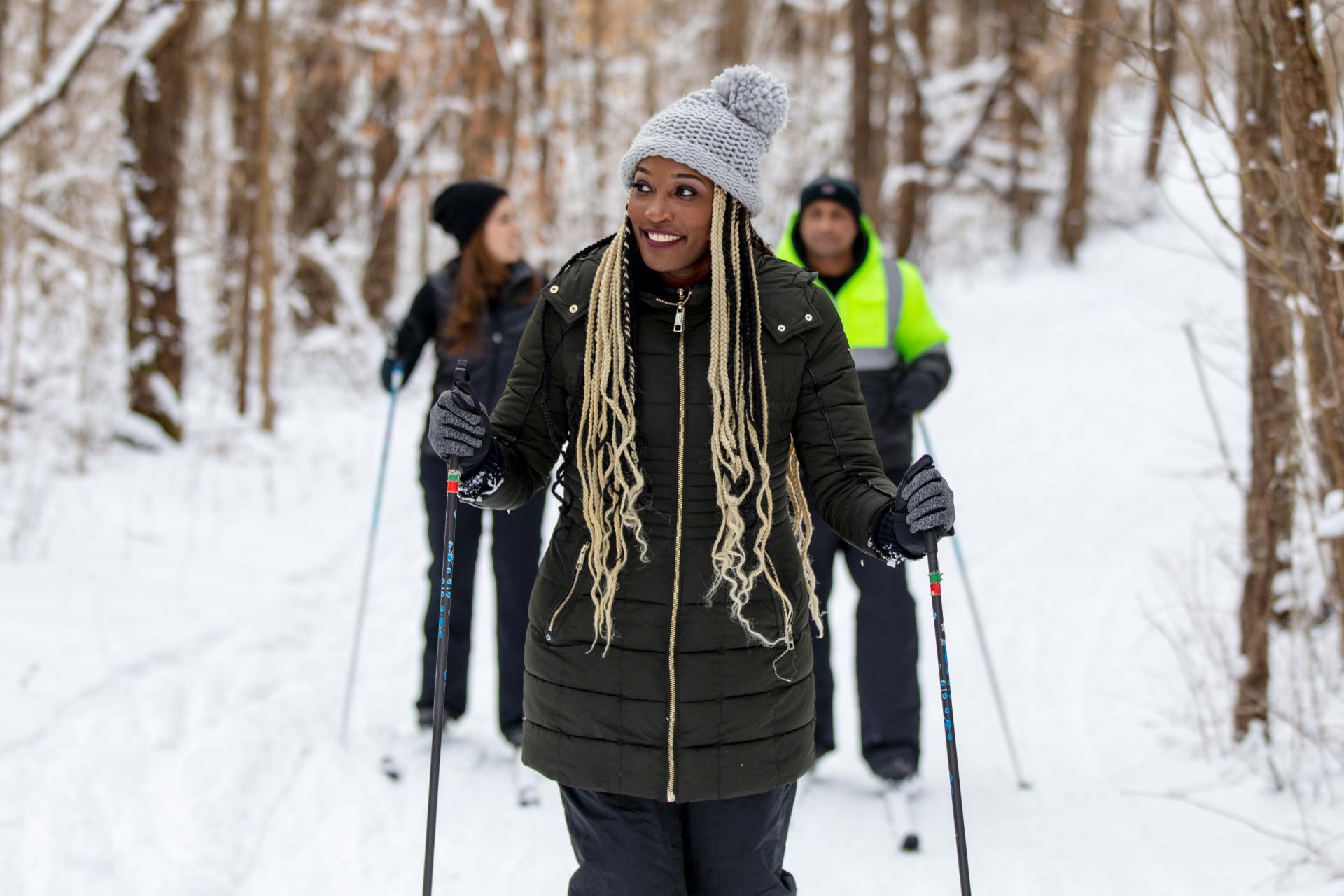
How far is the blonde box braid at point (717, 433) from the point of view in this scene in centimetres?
218

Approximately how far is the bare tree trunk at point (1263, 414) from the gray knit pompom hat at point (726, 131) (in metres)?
2.28

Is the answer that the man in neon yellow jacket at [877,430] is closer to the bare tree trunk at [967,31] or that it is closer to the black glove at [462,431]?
the black glove at [462,431]

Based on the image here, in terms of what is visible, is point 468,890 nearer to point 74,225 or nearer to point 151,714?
point 151,714

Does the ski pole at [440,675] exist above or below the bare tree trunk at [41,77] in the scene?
below

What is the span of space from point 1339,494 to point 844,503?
215cm

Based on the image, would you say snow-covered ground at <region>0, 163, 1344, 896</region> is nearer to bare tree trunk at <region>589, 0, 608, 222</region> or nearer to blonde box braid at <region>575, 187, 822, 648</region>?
blonde box braid at <region>575, 187, 822, 648</region>

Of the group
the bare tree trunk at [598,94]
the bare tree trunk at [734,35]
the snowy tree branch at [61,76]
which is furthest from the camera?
the bare tree trunk at [734,35]

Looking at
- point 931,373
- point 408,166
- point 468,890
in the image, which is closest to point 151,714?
point 468,890

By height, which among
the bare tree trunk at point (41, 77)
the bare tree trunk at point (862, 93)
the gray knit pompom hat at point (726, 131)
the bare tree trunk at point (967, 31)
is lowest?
the gray knit pompom hat at point (726, 131)

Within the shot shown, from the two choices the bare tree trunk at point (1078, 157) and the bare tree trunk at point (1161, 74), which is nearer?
the bare tree trunk at point (1161, 74)

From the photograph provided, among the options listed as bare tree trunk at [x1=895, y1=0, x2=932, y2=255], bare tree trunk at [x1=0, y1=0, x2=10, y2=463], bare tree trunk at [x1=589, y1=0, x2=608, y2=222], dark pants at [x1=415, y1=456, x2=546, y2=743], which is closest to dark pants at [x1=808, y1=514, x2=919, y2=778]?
dark pants at [x1=415, y1=456, x2=546, y2=743]

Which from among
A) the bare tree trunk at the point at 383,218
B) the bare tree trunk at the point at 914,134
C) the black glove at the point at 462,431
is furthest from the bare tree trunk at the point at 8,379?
the bare tree trunk at the point at 914,134

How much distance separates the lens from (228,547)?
6.88 metres

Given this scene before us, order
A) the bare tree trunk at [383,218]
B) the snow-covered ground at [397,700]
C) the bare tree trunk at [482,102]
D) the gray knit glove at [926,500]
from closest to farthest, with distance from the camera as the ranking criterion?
the gray knit glove at [926,500] → the snow-covered ground at [397,700] → the bare tree trunk at [482,102] → the bare tree trunk at [383,218]
